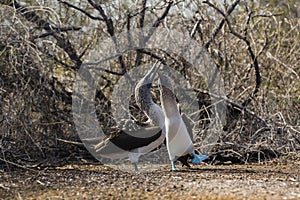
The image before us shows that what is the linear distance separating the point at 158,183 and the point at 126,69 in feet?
9.52

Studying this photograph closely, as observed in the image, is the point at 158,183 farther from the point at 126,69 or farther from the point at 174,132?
the point at 126,69

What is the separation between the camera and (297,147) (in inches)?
266

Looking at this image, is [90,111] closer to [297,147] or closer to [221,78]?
[221,78]

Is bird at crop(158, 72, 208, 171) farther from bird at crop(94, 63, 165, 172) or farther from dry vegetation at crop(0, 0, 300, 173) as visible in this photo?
dry vegetation at crop(0, 0, 300, 173)

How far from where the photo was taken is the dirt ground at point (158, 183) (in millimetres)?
4320

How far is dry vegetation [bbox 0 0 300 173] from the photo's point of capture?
21.1ft

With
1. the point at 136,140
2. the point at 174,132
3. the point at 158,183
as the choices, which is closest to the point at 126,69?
the point at 136,140

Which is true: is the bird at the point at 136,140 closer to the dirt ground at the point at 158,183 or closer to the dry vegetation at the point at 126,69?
the dirt ground at the point at 158,183

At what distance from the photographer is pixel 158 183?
486cm

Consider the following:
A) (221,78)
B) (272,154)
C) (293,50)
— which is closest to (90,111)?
(221,78)

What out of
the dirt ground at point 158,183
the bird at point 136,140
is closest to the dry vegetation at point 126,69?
the dirt ground at point 158,183

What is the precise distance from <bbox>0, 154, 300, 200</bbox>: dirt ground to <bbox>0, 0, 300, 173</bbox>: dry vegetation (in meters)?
0.64

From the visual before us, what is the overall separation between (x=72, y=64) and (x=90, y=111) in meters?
0.75

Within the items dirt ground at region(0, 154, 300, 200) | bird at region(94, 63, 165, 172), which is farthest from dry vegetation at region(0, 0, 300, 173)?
bird at region(94, 63, 165, 172)
